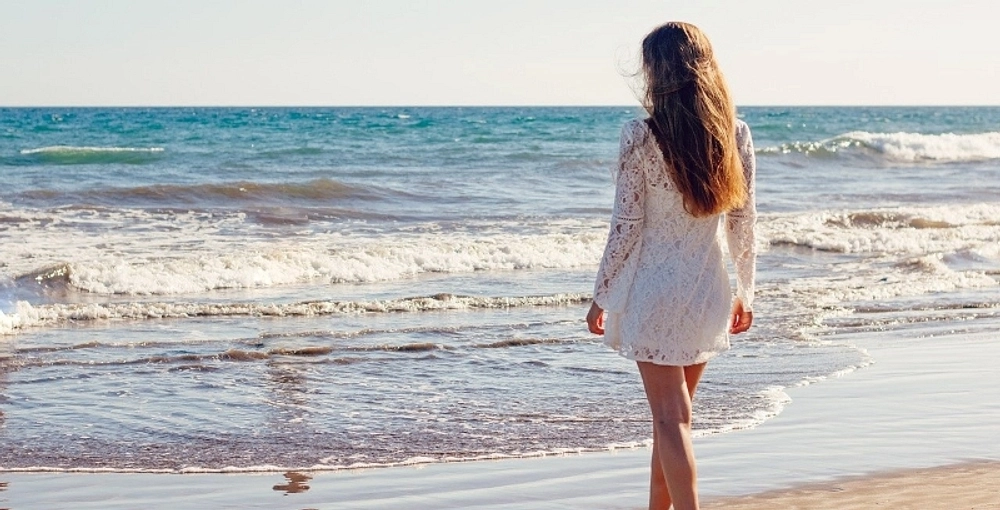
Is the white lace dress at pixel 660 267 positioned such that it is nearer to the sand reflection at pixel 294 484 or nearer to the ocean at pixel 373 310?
the sand reflection at pixel 294 484

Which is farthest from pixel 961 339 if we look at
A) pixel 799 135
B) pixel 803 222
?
pixel 799 135

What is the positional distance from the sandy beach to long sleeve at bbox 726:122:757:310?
138 cm

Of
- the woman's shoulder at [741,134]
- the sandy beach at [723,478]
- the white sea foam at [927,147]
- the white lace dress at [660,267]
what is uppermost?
the woman's shoulder at [741,134]

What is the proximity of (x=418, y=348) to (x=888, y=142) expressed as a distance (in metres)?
34.9

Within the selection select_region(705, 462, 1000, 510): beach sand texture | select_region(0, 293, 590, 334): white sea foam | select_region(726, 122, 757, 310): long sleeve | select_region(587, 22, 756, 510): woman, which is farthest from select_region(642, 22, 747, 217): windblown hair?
select_region(0, 293, 590, 334): white sea foam

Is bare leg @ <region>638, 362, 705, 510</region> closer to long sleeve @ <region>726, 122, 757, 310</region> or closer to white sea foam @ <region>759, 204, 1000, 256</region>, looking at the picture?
long sleeve @ <region>726, 122, 757, 310</region>

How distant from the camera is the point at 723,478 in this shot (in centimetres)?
538

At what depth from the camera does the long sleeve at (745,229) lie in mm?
3793

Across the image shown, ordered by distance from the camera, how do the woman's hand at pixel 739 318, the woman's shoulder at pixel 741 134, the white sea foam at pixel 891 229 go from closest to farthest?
the woman's shoulder at pixel 741 134, the woman's hand at pixel 739 318, the white sea foam at pixel 891 229

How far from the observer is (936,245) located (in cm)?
1608

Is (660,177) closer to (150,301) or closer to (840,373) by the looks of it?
(840,373)

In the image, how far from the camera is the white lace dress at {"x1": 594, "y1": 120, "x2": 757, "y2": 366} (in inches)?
147

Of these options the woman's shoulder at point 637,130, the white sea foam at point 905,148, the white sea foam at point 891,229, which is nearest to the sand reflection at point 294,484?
the woman's shoulder at point 637,130

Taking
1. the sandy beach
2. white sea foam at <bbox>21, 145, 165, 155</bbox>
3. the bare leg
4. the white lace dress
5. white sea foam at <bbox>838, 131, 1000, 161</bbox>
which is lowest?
white sea foam at <bbox>838, 131, 1000, 161</bbox>
